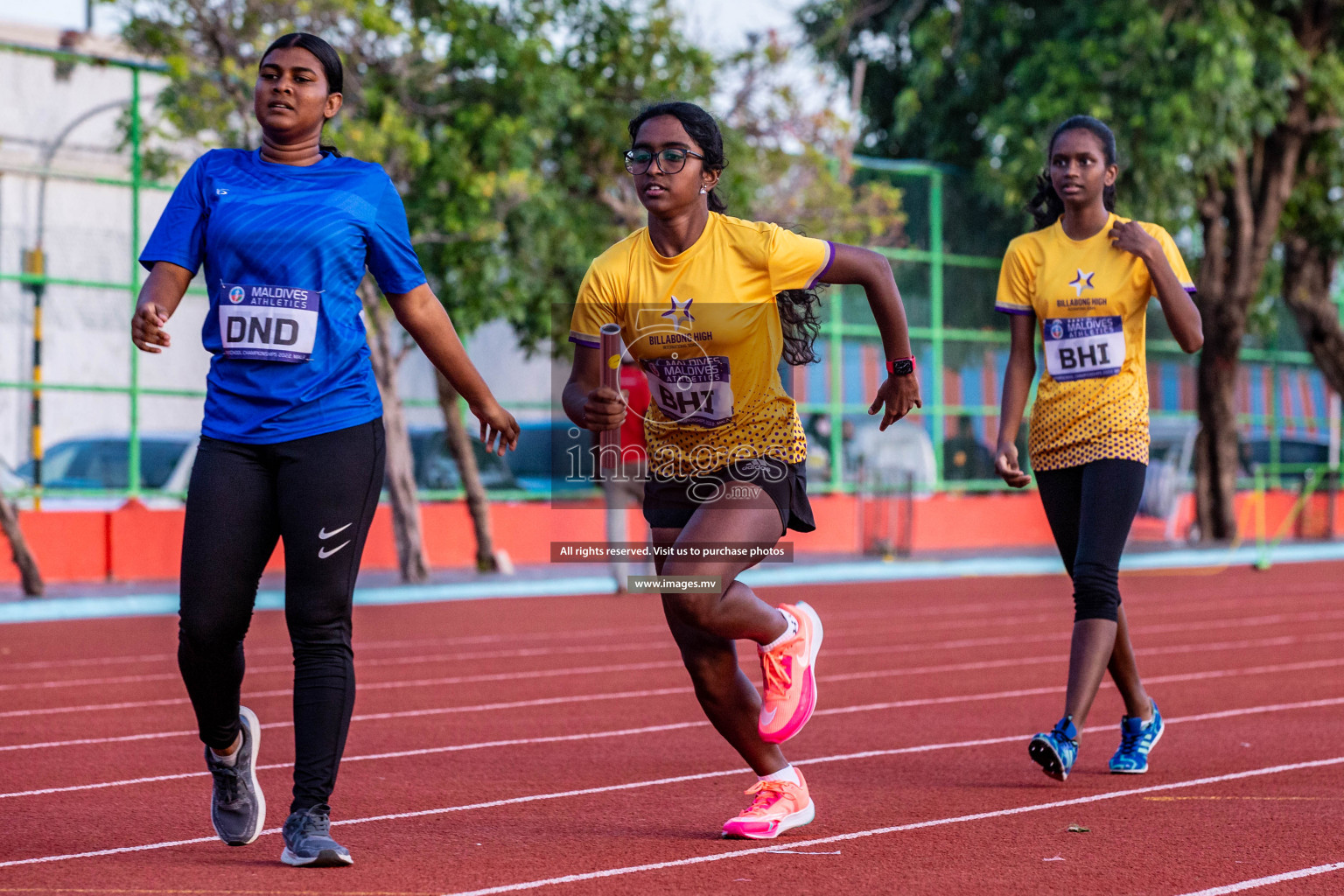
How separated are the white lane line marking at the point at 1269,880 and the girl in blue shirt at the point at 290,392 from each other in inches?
82.8

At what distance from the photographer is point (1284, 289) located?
2595 centimetres

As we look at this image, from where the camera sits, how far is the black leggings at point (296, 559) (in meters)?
4.37

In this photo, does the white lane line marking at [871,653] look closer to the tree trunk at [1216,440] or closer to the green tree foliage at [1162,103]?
the green tree foliage at [1162,103]

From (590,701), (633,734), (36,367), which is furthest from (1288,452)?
(633,734)

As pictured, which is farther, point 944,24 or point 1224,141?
point 944,24

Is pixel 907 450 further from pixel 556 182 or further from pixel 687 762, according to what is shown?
pixel 687 762

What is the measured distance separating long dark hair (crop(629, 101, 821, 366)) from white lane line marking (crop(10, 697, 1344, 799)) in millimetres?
1991

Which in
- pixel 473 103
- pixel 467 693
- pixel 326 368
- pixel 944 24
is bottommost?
pixel 467 693

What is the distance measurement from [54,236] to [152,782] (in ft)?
36.1

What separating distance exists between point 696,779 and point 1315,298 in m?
22.4

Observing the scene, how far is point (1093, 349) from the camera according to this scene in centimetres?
604

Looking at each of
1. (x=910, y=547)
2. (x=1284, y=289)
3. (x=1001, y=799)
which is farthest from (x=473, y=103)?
(x=1284, y=289)

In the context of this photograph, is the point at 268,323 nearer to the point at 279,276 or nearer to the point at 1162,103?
the point at 279,276

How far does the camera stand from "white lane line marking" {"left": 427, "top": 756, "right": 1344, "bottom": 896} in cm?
420
